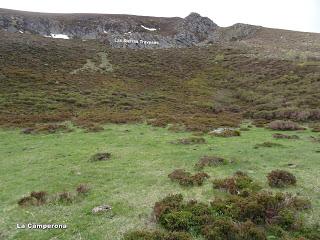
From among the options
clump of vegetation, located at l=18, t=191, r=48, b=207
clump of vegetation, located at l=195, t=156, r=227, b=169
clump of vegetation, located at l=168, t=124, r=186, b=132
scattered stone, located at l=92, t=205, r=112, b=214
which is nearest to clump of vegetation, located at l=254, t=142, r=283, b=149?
clump of vegetation, located at l=195, t=156, r=227, b=169

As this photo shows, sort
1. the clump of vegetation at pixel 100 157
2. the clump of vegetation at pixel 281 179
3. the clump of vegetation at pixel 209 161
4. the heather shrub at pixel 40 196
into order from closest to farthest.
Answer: the heather shrub at pixel 40 196
the clump of vegetation at pixel 281 179
the clump of vegetation at pixel 209 161
the clump of vegetation at pixel 100 157

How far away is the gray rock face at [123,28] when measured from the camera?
364ft

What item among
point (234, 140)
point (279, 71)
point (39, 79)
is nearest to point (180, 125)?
point (234, 140)

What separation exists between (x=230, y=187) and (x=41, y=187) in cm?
954

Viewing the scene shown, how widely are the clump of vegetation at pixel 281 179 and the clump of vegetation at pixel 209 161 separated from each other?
3790 mm

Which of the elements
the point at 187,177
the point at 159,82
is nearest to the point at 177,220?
the point at 187,177

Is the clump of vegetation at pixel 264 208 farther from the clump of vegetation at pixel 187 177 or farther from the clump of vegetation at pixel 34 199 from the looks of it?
the clump of vegetation at pixel 34 199

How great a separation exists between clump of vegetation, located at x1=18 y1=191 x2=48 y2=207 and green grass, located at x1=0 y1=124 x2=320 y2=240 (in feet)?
1.17

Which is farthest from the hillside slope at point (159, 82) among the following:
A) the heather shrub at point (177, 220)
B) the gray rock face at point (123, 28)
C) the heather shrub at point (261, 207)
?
the heather shrub at point (177, 220)

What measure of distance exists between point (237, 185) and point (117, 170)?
7303 mm

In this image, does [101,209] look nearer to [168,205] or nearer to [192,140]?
[168,205]

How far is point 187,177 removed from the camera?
60.2ft

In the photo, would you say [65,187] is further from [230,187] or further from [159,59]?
[159,59]

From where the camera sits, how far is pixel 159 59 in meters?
86.9
